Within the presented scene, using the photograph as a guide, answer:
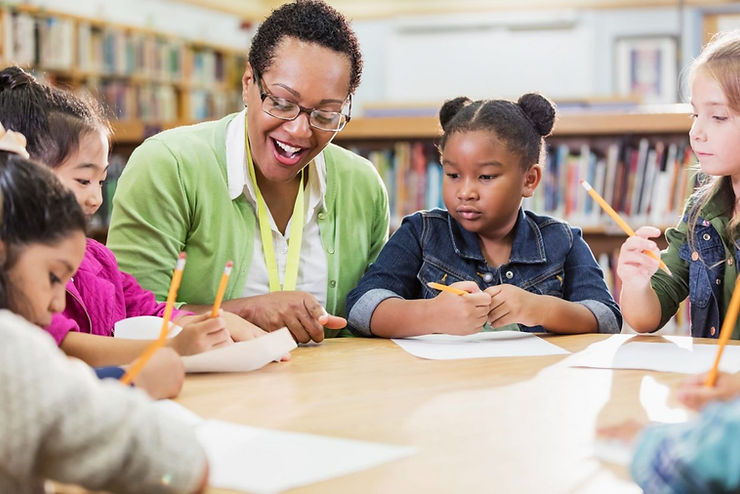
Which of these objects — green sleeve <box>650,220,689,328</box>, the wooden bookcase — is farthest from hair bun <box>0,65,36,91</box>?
the wooden bookcase

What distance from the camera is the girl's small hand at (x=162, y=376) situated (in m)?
0.96

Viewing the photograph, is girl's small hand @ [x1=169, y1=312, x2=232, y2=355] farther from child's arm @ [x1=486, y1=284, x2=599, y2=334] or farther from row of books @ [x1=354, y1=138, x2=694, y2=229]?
row of books @ [x1=354, y1=138, x2=694, y2=229]

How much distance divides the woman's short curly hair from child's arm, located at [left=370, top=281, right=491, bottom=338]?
48 cm

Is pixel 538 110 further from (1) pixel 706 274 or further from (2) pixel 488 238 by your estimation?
(1) pixel 706 274

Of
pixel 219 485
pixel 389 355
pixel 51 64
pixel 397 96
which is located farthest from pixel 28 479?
pixel 397 96

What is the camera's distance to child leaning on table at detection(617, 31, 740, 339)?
58.6 inches

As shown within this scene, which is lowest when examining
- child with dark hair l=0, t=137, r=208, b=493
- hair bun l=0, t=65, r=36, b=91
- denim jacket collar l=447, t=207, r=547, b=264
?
denim jacket collar l=447, t=207, r=547, b=264

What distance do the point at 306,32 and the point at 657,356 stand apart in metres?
0.87

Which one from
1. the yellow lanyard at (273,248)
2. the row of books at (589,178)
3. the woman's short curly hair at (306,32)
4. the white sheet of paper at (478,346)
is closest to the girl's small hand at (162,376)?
the white sheet of paper at (478,346)

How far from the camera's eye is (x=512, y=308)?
147 cm

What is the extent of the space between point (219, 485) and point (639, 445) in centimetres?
33

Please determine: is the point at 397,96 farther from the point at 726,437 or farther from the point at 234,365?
the point at 726,437

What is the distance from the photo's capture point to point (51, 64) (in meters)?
6.04

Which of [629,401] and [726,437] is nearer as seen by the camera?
[726,437]
